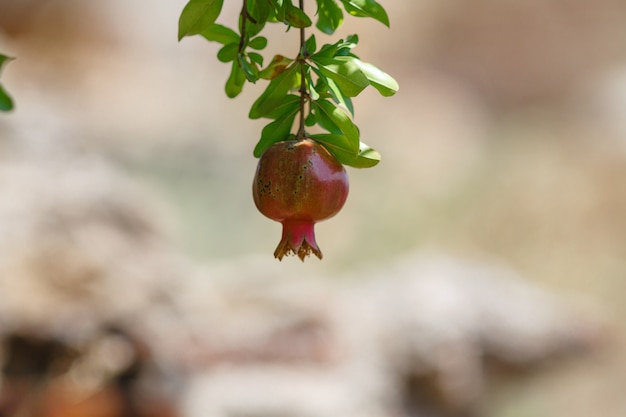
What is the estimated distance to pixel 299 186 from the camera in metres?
0.87

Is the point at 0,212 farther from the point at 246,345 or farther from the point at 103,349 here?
the point at 246,345

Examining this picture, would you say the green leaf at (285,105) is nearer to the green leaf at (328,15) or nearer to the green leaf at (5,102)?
the green leaf at (328,15)

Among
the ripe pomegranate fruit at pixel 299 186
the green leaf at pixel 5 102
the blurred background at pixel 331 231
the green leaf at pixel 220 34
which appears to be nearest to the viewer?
A: the green leaf at pixel 5 102

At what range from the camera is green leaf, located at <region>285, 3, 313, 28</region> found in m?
0.84

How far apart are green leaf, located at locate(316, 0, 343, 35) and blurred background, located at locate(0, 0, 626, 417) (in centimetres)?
176

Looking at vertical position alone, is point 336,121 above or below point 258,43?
below

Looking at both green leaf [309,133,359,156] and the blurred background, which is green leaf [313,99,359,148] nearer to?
green leaf [309,133,359,156]

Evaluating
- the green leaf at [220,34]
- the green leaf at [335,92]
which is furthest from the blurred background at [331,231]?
the green leaf at [335,92]

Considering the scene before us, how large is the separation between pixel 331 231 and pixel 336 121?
19.9 ft

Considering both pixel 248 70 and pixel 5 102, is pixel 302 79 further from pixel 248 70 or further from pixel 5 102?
pixel 5 102

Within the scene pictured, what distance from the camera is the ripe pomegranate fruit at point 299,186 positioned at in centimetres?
87

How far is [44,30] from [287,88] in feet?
23.7

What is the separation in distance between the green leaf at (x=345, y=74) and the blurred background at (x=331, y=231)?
1829 mm

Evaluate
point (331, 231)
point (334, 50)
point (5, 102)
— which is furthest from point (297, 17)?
point (331, 231)
